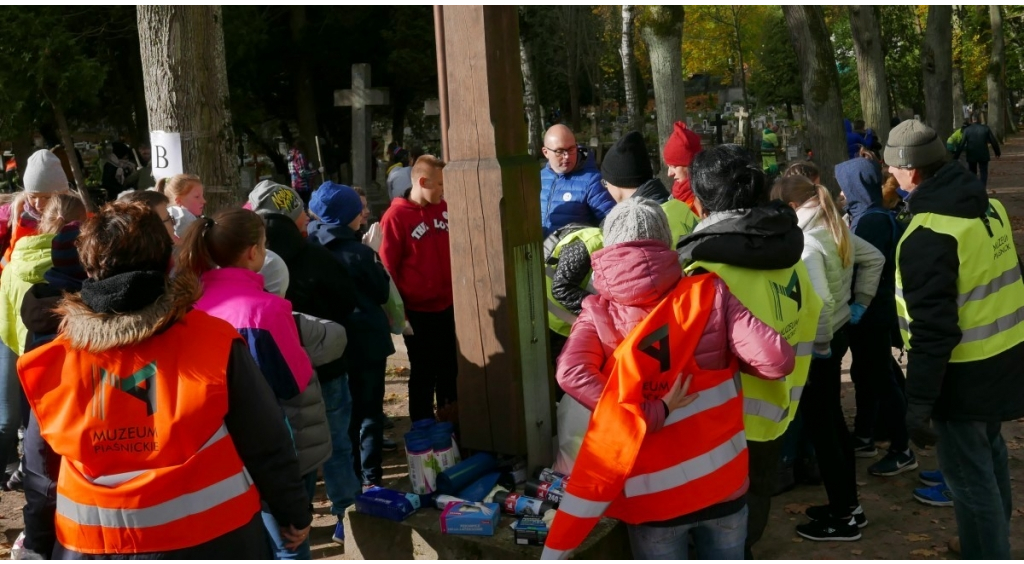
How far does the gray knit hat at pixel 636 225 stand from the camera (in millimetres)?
3189

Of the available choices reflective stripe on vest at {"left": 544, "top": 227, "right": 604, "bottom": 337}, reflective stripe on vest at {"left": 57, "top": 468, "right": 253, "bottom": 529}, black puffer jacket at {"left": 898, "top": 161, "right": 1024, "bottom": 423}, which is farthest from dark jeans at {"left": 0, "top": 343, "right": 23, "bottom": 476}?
black puffer jacket at {"left": 898, "top": 161, "right": 1024, "bottom": 423}

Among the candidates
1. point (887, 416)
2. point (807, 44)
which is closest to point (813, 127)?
point (807, 44)

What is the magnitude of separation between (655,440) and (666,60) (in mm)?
8853

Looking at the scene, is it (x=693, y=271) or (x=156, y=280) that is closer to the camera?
(x=156, y=280)

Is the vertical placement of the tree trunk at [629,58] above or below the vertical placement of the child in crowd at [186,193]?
above

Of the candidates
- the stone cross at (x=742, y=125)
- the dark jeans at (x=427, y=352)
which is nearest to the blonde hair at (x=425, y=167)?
the dark jeans at (x=427, y=352)

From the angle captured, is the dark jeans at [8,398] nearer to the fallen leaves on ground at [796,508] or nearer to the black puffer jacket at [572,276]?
the black puffer jacket at [572,276]

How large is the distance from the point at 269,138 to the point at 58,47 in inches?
517

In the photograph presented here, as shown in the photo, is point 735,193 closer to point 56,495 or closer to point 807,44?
point 56,495

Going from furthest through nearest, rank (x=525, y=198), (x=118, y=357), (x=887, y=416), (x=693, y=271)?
1. (x=887, y=416)
2. (x=525, y=198)
3. (x=693, y=271)
4. (x=118, y=357)

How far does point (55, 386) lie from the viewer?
2.66 metres

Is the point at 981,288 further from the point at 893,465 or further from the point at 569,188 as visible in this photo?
the point at 569,188

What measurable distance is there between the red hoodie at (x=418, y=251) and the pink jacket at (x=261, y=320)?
2395 mm

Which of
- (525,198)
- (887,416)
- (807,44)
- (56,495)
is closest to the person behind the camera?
(56,495)
